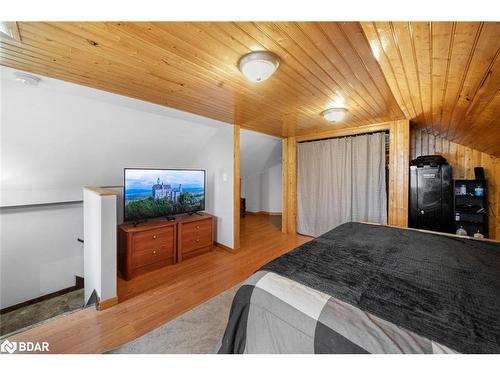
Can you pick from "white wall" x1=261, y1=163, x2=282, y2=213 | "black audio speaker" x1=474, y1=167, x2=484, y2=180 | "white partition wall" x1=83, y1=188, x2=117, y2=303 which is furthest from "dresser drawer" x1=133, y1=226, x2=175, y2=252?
"black audio speaker" x1=474, y1=167, x2=484, y2=180

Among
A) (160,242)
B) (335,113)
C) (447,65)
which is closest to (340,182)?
(335,113)

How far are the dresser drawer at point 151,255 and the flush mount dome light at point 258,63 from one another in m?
2.45

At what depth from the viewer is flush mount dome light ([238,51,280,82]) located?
4.44ft

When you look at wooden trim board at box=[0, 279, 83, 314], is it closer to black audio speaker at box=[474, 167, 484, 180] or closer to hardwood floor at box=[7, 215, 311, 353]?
hardwood floor at box=[7, 215, 311, 353]

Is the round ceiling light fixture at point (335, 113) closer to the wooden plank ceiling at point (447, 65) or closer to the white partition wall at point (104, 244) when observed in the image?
the wooden plank ceiling at point (447, 65)

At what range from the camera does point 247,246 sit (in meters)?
3.69

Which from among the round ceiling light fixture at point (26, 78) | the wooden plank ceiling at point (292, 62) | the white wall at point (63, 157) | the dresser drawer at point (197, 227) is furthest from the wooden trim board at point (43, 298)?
the wooden plank ceiling at point (292, 62)

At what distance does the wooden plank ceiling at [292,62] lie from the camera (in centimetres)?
109
